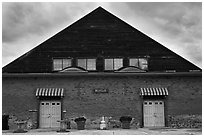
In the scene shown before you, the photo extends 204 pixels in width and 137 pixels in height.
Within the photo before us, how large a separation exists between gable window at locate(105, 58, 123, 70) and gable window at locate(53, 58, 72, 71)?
104 inches

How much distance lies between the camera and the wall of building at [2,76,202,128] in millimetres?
22766

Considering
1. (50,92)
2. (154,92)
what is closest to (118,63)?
(154,92)

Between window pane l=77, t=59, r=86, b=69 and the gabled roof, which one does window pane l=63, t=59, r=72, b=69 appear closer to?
the gabled roof

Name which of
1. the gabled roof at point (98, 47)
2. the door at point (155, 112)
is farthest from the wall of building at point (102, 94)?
the gabled roof at point (98, 47)

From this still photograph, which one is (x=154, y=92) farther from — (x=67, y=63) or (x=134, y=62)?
(x=67, y=63)

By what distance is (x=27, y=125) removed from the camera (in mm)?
22516

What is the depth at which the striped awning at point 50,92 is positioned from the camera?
22688 mm

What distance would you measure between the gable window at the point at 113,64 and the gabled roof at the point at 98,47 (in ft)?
1.42

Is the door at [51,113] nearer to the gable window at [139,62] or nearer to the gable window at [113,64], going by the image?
the gable window at [113,64]

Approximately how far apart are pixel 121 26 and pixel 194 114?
27.9ft

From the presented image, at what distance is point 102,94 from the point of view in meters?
22.9

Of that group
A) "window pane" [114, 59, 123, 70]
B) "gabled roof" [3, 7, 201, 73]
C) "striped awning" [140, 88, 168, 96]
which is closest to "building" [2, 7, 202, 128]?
"striped awning" [140, 88, 168, 96]

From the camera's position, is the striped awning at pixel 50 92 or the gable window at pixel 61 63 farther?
the gable window at pixel 61 63

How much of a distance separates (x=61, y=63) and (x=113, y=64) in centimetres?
373
